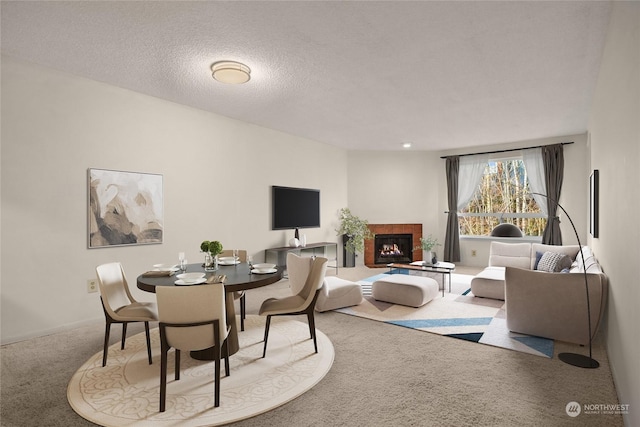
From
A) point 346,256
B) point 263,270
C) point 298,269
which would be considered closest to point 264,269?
point 263,270

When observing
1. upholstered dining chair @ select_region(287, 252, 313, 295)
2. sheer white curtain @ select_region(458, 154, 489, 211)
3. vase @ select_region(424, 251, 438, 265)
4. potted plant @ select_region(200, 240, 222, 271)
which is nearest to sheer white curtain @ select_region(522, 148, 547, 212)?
sheer white curtain @ select_region(458, 154, 489, 211)

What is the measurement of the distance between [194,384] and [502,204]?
23.6ft

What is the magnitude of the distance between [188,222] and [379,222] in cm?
471

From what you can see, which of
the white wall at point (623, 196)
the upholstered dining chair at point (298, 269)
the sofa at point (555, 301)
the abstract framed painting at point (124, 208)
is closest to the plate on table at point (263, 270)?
the upholstered dining chair at point (298, 269)

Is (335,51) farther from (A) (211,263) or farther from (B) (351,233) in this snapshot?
(B) (351,233)

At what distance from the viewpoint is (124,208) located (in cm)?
414

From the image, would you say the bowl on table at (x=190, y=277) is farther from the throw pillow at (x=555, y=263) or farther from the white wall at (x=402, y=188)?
the white wall at (x=402, y=188)

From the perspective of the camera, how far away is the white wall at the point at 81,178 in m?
3.34

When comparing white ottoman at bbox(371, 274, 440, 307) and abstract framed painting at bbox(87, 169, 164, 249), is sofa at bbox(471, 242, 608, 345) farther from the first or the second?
abstract framed painting at bbox(87, 169, 164, 249)

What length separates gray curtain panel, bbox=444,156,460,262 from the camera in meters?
7.94

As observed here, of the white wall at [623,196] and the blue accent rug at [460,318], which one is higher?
the white wall at [623,196]

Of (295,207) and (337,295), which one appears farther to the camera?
(295,207)

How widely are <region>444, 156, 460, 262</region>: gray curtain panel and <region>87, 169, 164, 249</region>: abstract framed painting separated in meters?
6.10

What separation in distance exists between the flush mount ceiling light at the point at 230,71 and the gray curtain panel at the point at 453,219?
5821 millimetres
